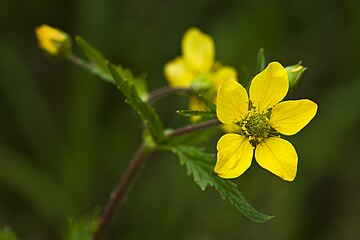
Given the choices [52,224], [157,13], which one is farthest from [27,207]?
[157,13]

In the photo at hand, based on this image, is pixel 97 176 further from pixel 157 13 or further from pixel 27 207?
pixel 157 13

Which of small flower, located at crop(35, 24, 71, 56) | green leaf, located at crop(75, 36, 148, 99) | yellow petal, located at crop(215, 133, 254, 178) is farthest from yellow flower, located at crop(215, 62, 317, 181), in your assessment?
small flower, located at crop(35, 24, 71, 56)

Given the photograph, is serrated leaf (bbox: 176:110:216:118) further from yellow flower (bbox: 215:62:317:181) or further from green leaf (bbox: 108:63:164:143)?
green leaf (bbox: 108:63:164:143)

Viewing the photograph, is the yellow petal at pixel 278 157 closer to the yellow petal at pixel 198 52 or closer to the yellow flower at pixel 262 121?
the yellow flower at pixel 262 121

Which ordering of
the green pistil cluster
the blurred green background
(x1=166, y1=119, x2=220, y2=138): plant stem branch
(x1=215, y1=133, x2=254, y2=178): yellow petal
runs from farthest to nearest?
the blurred green background, (x1=166, y1=119, x2=220, y2=138): plant stem branch, the green pistil cluster, (x1=215, y1=133, x2=254, y2=178): yellow petal

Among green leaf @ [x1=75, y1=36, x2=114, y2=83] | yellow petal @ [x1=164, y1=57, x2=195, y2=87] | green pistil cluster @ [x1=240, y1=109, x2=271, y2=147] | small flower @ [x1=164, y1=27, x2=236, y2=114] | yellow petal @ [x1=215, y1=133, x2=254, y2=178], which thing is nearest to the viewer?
yellow petal @ [x1=215, y1=133, x2=254, y2=178]

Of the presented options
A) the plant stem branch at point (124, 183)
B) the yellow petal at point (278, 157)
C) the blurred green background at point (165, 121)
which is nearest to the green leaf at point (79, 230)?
the plant stem branch at point (124, 183)
